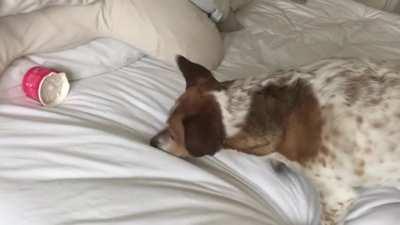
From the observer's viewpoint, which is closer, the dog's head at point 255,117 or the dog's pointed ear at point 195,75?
the dog's head at point 255,117

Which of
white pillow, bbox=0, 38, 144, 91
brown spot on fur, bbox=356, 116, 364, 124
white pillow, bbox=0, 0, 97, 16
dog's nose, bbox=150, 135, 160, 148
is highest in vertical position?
white pillow, bbox=0, 0, 97, 16

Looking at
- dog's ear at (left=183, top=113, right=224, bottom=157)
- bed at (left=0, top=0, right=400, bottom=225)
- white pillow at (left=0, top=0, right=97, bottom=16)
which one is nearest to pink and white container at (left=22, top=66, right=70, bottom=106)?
bed at (left=0, top=0, right=400, bottom=225)

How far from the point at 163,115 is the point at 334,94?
0.50m

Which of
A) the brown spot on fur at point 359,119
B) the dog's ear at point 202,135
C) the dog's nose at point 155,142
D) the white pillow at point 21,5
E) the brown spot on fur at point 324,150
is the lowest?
the dog's nose at point 155,142

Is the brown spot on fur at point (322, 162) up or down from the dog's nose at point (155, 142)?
up

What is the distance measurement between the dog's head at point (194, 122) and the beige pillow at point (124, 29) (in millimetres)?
263

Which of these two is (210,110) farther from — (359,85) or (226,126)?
(359,85)

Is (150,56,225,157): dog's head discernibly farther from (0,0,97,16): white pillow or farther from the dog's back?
(0,0,97,16): white pillow

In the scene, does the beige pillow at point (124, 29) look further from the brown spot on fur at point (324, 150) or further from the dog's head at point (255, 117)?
the brown spot on fur at point (324, 150)

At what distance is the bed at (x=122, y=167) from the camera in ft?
4.28

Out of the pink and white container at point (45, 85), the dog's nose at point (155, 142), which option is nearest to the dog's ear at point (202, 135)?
the dog's nose at point (155, 142)

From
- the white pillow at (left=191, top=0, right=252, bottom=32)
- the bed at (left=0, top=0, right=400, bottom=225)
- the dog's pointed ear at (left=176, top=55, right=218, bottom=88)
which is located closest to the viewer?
the bed at (left=0, top=0, right=400, bottom=225)

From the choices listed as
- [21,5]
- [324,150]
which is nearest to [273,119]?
[324,150]

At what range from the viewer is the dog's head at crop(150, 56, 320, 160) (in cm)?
149
